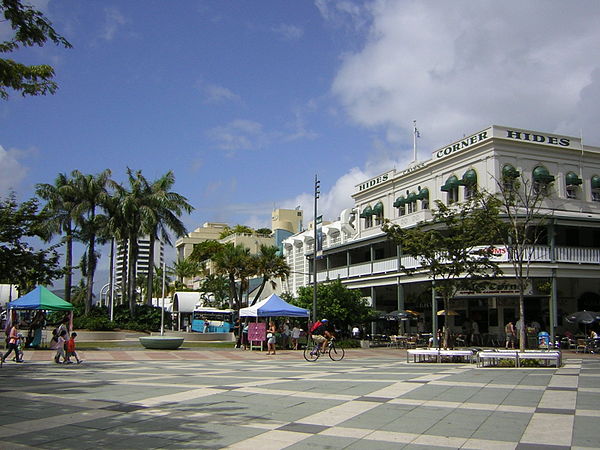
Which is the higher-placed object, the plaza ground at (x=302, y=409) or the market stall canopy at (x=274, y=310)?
the market stall canopy at (x=274, y=310)

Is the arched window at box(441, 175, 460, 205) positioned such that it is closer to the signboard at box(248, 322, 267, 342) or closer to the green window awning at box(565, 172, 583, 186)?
the green window awning at box(565, 172, 583, 186)

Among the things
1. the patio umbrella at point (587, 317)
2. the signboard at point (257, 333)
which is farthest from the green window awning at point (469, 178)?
the signboard at point (257, 333)

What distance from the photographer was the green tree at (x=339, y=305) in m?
35.2

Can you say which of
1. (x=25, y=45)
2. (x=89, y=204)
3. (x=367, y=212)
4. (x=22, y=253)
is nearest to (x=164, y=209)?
(x=89, y=204)

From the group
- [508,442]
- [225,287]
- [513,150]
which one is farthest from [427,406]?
[225,287]

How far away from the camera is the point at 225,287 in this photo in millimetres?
63562

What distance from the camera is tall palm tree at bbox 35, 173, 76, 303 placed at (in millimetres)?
43062

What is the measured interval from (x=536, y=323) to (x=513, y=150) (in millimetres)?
10477

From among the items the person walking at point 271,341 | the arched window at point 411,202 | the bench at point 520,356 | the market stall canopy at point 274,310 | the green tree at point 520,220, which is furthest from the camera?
the arched window at point 411,202

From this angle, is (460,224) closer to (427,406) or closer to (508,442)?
(427,406)

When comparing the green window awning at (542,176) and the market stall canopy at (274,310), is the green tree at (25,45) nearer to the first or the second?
the market stall canopy at (274,310)

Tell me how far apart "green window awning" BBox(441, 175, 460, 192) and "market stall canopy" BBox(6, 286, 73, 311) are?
23.5 meters

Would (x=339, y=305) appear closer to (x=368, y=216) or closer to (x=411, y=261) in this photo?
(x=411, y=261)

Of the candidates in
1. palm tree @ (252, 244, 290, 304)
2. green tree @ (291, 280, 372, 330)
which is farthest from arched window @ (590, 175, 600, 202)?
palm tree @ (252, 244, 290, 304)
